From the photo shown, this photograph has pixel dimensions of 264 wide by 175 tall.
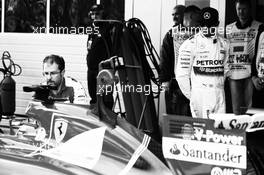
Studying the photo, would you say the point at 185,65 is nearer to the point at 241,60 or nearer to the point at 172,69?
the point at 172,69

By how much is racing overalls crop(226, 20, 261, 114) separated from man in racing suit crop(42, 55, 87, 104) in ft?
5.35

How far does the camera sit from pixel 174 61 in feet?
17.1

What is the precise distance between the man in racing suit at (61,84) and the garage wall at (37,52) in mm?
1958

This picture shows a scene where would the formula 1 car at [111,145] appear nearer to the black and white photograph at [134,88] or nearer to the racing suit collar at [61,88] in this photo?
the black and white photograph at [134,88]

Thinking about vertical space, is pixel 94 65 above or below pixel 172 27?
below

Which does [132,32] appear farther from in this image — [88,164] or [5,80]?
[5,80]

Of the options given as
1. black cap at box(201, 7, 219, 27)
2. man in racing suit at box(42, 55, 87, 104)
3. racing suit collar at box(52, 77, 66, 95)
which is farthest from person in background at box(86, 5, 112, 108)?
black cap at box(201, 7, 219, 27)

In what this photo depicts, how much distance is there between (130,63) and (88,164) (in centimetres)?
124

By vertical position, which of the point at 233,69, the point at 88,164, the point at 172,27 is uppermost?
the point at 172,27

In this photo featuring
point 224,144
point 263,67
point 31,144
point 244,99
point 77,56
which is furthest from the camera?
point 77,56

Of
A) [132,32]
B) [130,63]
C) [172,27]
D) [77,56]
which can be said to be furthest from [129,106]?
[77,56]

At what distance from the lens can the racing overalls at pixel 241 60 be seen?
4.98m

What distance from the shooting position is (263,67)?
4.72 m

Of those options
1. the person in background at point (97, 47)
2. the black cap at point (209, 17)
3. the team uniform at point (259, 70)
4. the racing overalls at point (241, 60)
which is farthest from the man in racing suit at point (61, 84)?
the team uniform at point (259, 70)
